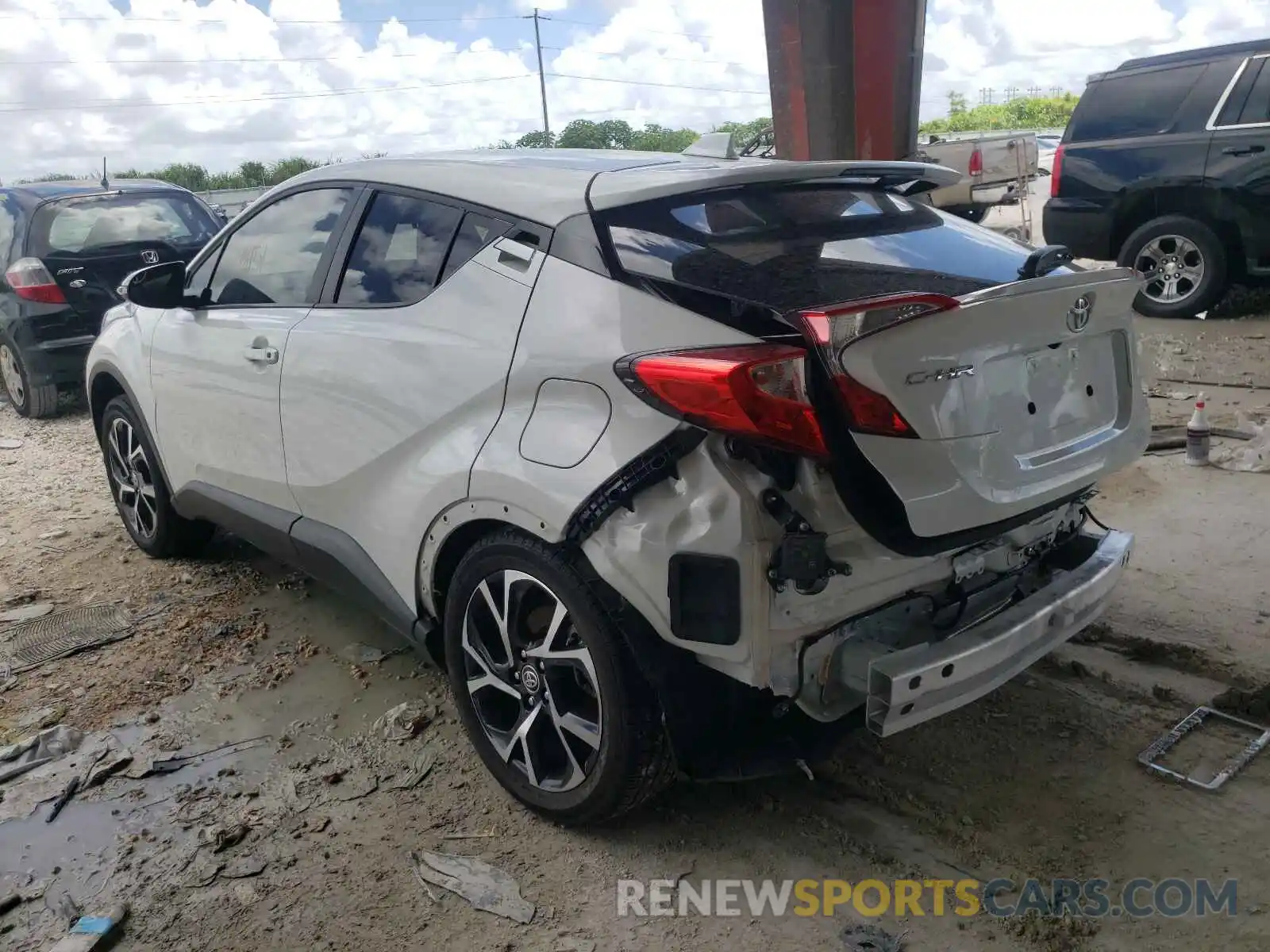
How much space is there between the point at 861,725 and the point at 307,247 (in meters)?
2.45

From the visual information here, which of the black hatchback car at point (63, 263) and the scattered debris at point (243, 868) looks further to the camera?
the black hatchback car at point (63, 263)

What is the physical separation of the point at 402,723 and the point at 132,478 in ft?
7.83

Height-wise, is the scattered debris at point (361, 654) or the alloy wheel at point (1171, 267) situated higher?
the alloy wheel at point (1171, 267)

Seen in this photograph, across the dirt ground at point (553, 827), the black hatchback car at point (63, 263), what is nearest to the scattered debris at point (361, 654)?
the dirt ground at point (553, 827)

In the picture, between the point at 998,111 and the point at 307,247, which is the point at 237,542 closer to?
the point at 307,247

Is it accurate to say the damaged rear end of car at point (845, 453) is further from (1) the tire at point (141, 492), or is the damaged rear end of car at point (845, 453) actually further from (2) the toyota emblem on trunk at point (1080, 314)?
(1) the tire at point (141, 492)

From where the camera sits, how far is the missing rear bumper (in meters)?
2.32

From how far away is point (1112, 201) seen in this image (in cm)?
873

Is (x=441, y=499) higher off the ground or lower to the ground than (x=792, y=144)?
lower

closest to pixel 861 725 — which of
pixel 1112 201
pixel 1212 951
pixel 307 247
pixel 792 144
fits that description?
pixel 1212 951

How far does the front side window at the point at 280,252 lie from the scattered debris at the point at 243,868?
5.76 feet

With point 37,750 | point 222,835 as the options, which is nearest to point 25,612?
point 37,750

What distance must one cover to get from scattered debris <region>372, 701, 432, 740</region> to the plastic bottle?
4.15 m

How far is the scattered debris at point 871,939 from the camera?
2.38 m
